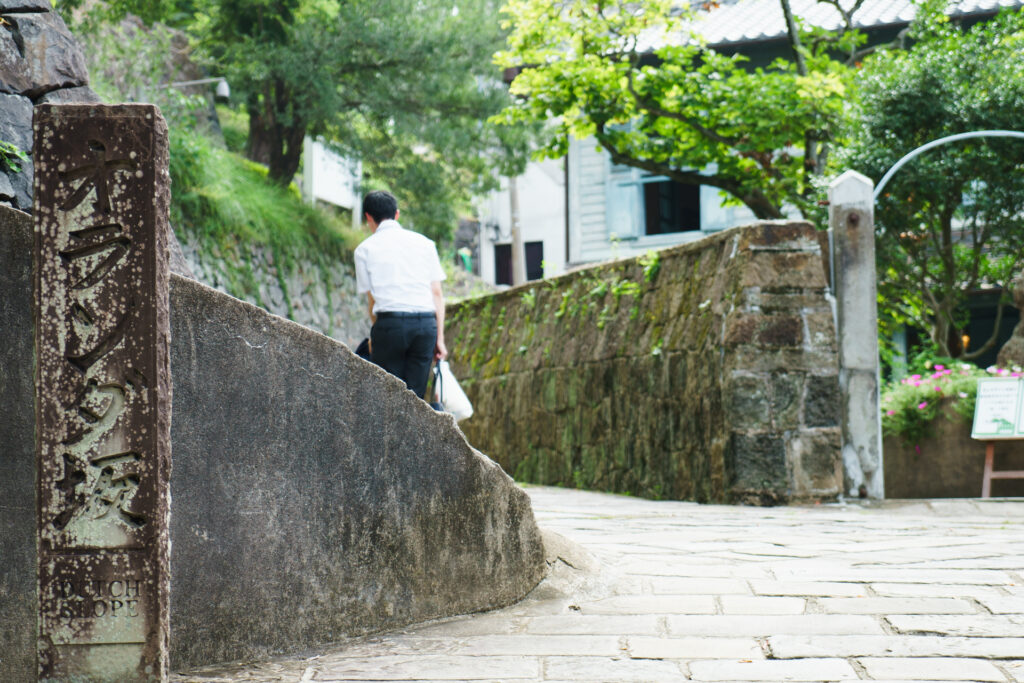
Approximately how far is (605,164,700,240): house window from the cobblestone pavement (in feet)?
39.8

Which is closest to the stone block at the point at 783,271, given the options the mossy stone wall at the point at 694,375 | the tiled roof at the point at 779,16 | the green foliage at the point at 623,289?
the mossy stone wall at the point at 694,375

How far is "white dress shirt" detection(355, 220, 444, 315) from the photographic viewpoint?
5.18 meters

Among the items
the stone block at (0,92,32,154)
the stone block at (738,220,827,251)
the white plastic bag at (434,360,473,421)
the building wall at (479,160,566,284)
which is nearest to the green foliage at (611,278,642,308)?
the stone block at (738,220,827,251)

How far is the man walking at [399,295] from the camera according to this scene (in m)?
5.18

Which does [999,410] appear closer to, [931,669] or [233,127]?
[931,669]

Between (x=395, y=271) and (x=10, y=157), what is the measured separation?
72.0 inches

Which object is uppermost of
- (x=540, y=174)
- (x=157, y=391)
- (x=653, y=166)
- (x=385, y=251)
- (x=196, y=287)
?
(x=540, y=174)

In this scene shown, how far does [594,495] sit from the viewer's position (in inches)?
337

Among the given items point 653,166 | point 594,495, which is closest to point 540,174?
point 653,166

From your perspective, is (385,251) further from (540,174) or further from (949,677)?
(540,174)

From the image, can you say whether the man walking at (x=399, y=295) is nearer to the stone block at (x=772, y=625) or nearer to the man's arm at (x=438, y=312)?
the man's arm at (x=438, y=312)

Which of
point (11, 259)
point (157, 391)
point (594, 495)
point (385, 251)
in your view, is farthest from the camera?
point (594, 495)

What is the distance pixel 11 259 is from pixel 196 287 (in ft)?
1.52

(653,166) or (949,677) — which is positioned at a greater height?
(653,166)
